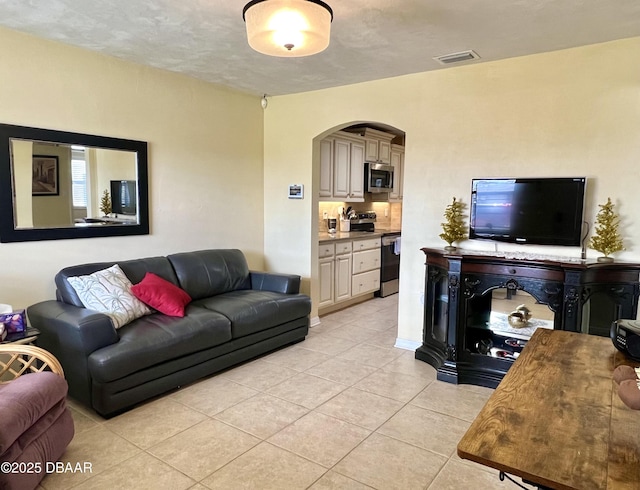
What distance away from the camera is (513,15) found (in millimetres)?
2691

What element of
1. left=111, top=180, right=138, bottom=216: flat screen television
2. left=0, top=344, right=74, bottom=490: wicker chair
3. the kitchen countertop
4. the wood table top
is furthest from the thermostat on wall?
the wood table top

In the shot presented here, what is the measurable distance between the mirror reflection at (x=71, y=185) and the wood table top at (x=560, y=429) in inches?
134

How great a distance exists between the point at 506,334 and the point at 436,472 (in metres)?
1.67

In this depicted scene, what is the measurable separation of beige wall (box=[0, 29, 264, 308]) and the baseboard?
197 cm

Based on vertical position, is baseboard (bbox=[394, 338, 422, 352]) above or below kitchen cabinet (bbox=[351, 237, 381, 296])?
below

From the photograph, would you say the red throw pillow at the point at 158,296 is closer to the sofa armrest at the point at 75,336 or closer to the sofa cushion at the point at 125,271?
the sofa cushion at the point at 125,271

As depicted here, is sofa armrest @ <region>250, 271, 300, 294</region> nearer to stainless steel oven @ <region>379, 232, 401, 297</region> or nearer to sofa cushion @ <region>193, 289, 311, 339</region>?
sofa cushion @ <region>193, 289, 311, 339</region>

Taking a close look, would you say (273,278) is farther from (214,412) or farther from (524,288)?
(524,288)

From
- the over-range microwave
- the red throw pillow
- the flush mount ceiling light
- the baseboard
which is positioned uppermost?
the flush mount ceiling light

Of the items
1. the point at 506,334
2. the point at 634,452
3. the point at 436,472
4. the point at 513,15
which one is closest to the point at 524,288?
the point at 506,334

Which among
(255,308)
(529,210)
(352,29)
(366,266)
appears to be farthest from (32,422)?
(366,266)

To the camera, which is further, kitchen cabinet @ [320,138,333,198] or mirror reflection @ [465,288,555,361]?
kitchen cabinet @ [320,138,333,198]

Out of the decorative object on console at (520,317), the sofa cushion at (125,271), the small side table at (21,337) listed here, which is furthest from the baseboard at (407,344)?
the small side table at (21,337)

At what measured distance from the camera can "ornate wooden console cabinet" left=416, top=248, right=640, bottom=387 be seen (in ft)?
10.0
